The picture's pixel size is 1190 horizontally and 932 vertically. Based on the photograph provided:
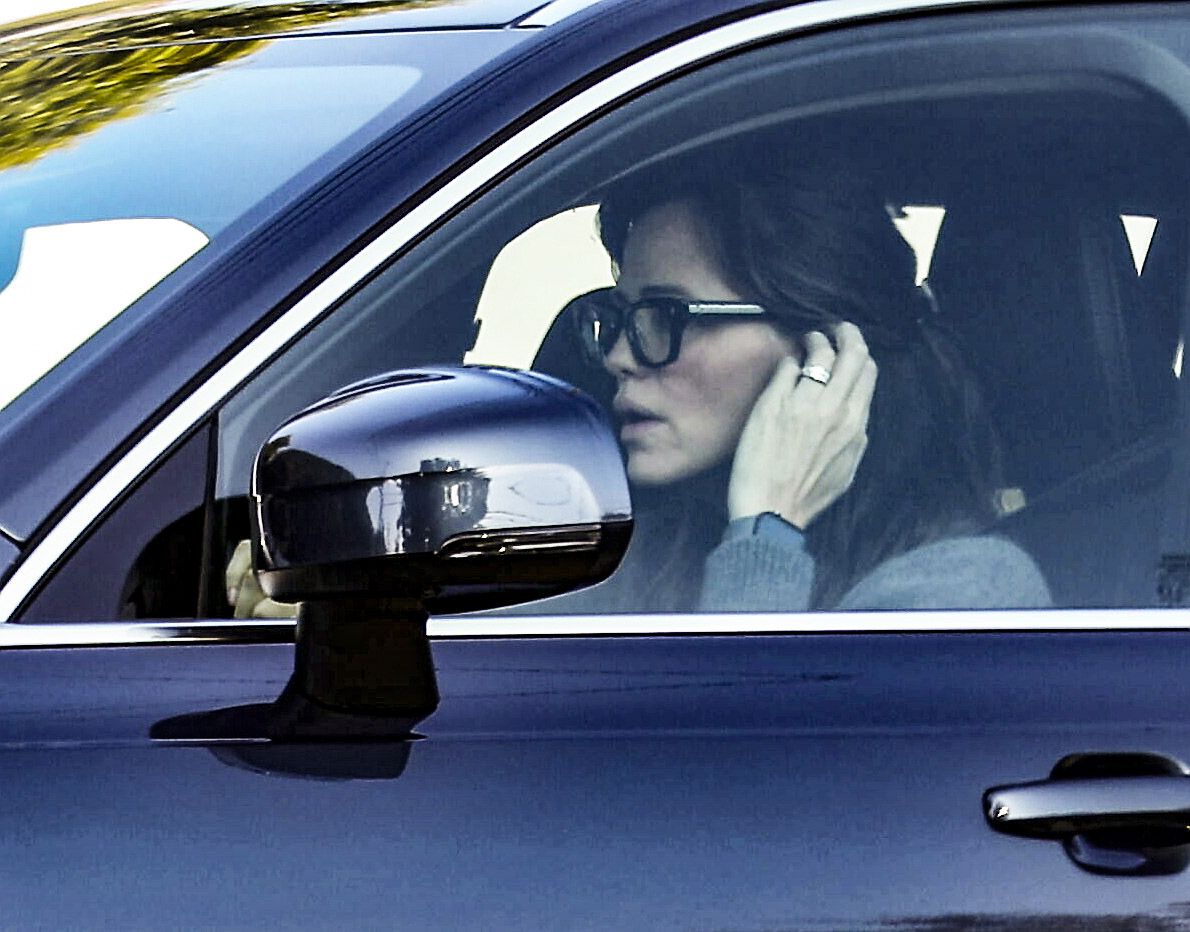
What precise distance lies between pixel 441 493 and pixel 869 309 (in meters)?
0.63

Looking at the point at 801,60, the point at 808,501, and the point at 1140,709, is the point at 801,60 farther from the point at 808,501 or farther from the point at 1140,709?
the point at 1140,709

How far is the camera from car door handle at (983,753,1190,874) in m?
1.60

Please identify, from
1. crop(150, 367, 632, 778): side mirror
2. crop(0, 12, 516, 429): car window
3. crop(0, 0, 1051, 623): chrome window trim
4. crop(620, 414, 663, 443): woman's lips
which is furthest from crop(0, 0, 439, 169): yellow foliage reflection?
crop(150, 367, 632, 778): side mirror

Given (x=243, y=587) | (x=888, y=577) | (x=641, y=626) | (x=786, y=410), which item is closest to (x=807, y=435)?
(x=786, y=410)

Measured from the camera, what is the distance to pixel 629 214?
195cm

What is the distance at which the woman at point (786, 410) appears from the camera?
71.5 inches

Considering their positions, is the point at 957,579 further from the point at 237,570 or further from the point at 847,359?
the point at 237,570

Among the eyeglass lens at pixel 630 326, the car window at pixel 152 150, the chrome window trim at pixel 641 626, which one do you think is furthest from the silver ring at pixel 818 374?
the car window at pixel 152 150

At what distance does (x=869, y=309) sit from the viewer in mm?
1984

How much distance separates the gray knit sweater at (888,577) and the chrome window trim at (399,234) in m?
0.37

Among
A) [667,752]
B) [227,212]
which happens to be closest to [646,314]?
[227,212]

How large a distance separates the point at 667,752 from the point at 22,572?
0.50 meters

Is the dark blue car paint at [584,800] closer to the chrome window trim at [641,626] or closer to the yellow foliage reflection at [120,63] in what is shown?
the chrome window trim at [641,626]

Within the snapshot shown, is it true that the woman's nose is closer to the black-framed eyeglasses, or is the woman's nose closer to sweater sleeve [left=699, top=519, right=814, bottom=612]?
the black-framed eyeglasses
